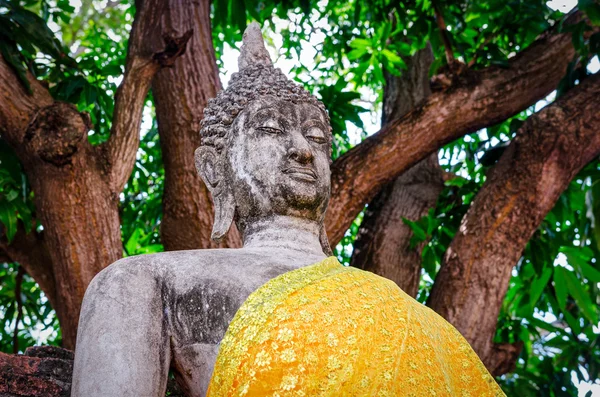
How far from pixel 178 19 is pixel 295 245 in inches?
92.4

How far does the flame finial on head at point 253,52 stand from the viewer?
12.2 ft

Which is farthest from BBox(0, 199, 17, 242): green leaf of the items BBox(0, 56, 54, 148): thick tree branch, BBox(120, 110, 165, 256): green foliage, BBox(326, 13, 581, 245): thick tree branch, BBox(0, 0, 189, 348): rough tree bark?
BBox(326, 13, 581, 245): thick tree branch

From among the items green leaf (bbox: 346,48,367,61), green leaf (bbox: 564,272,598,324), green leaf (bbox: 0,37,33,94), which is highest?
green leaf (bbox: 346,48,367,61)

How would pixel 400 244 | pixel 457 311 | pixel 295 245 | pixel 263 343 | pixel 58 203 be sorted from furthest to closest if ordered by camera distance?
pixel 400 244
pixel 457 311
pixel 58 203
pixel 295 245
pixel 263 343

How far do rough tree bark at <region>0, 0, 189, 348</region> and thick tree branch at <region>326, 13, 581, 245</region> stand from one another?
4.09 feet

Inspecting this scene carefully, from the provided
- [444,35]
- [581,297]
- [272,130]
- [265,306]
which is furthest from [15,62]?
[581,297]

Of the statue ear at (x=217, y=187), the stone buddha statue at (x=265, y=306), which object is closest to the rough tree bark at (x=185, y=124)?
the statue ear at (x=217, y=187)

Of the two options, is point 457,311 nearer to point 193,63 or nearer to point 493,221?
point 493,221

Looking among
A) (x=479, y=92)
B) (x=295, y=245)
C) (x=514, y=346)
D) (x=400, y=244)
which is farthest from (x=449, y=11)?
(x=295, y=245)

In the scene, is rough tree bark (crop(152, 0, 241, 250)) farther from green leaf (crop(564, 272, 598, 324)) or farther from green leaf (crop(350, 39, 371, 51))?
green leaf (crop(564, 272, 598, 324))

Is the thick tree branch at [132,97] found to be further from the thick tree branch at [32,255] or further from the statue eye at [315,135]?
the statue eye at [315,135]

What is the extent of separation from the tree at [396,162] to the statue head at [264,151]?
1174mm

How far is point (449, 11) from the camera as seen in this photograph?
618 cm

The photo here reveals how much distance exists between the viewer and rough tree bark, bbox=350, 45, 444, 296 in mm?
5766
